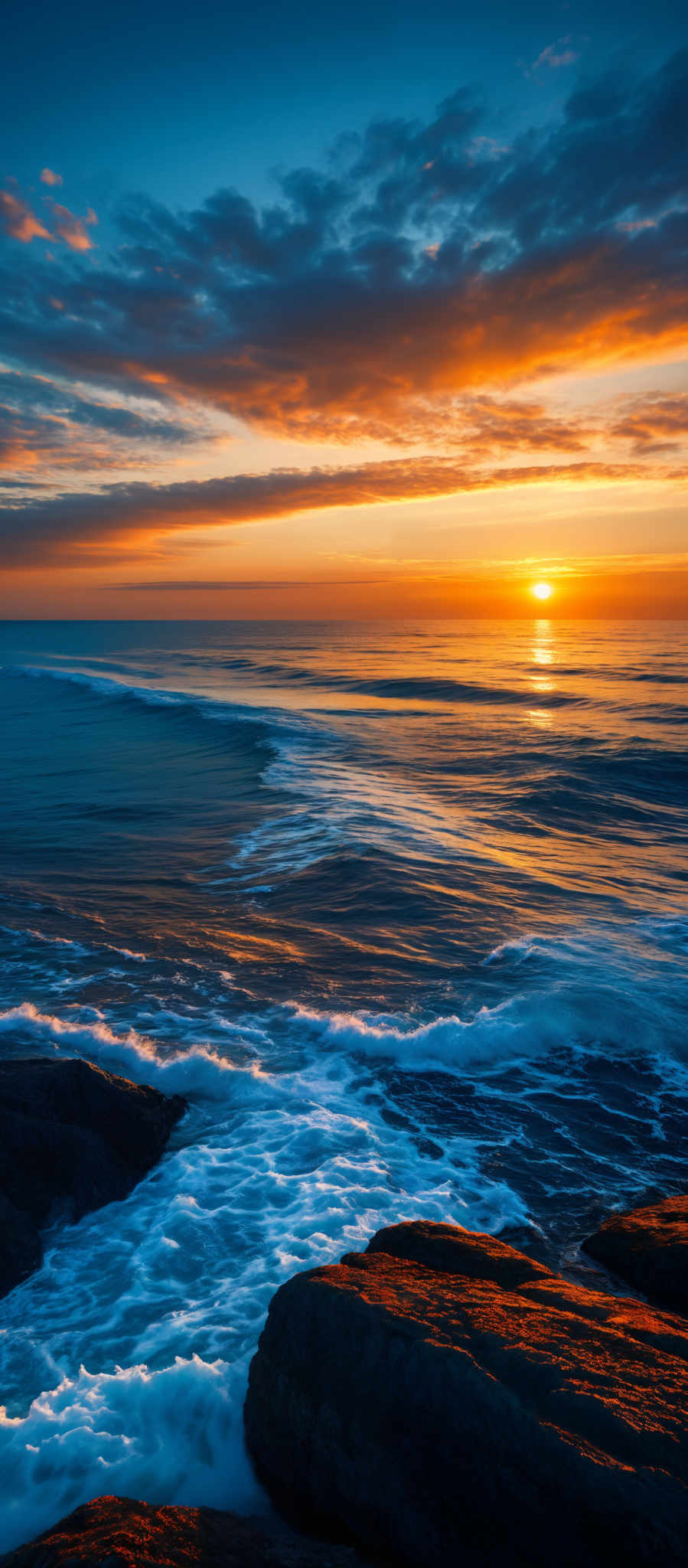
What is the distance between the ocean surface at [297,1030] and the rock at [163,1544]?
1.63ft

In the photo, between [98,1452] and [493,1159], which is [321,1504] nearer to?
[98,1452]

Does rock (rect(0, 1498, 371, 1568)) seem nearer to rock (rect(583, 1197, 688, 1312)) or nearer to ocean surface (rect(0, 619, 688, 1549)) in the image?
ocean surface (rect(0, 619, 688, 1549))

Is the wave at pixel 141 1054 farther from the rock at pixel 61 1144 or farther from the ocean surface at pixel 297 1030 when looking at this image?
the rock at pixel 61 1144

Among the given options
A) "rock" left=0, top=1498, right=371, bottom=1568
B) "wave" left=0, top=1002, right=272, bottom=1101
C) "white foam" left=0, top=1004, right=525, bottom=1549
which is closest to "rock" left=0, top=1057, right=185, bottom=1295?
"white foam" left=0, top=1004, right=525, bottom=1549

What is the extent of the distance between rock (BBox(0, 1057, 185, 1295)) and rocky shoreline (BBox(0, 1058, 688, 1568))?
232 centimetres

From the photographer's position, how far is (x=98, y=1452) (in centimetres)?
385

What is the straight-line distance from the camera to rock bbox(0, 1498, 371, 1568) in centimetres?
281

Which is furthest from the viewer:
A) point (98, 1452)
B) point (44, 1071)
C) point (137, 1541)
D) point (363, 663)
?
point (363, 663)

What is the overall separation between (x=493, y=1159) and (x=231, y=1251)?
8.11ft

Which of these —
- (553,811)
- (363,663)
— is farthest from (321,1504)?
(363,663)

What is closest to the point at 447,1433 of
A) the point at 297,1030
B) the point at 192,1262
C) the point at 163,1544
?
the point at 163,1544

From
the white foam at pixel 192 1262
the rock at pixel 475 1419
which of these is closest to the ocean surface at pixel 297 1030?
the white foam at pixel 192 1262

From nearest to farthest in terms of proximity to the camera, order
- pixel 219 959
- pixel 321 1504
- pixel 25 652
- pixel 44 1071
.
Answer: pixel 321 1504 < pixel 44 1071 < pixel 219 959 < pixel 25 652

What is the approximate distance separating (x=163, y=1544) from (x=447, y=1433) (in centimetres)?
124
